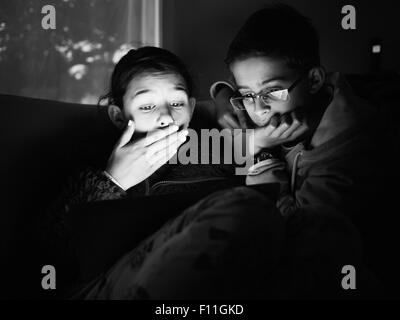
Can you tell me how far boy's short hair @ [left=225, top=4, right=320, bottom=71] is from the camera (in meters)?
1.02

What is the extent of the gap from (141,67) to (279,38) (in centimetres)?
34

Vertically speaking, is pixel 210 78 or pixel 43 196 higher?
pixel 210 78

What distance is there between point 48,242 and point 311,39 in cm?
78

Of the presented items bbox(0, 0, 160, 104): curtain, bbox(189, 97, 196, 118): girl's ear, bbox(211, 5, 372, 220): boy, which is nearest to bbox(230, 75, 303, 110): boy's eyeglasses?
bbox(211, 5, 372, 220): boy

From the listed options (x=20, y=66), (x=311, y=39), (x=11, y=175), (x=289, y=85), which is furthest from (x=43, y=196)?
(x=311, y=39)

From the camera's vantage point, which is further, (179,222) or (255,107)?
(255,107)

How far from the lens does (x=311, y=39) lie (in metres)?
1.04

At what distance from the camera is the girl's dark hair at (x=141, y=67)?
1.02 metres

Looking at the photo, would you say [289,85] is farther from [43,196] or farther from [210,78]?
[43,196]

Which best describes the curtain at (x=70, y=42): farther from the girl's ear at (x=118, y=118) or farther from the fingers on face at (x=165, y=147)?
the fingers on face at (x=165, y=147)

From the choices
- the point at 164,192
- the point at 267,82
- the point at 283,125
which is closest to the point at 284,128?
the point at 283,125
